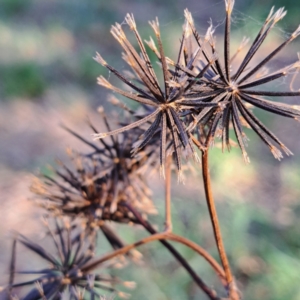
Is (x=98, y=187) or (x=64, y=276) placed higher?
(x=98, y=187)

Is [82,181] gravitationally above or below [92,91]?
below

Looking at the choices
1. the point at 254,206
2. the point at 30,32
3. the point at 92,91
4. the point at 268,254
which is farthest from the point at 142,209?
the point at 30,32

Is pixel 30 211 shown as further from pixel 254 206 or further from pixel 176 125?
pixel 176 125

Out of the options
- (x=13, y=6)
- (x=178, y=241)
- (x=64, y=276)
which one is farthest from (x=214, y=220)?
(x=13, y=6)

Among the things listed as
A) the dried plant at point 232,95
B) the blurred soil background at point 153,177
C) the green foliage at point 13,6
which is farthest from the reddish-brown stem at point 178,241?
the green foliage at point 13,6

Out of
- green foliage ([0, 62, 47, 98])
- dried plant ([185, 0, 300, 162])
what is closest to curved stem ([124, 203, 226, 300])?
dried plant ([185, 0, 300, 162])

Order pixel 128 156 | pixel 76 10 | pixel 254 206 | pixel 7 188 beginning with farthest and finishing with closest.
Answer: pixel 76 10 → pixel 7 188 → pixel 254 206 → pixel 128 156

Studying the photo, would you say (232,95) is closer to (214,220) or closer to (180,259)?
(214,220)

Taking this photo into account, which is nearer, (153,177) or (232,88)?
(232,88)

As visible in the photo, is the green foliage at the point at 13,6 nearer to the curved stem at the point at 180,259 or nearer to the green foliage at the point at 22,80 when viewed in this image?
the green foliage at the point at 22,80
